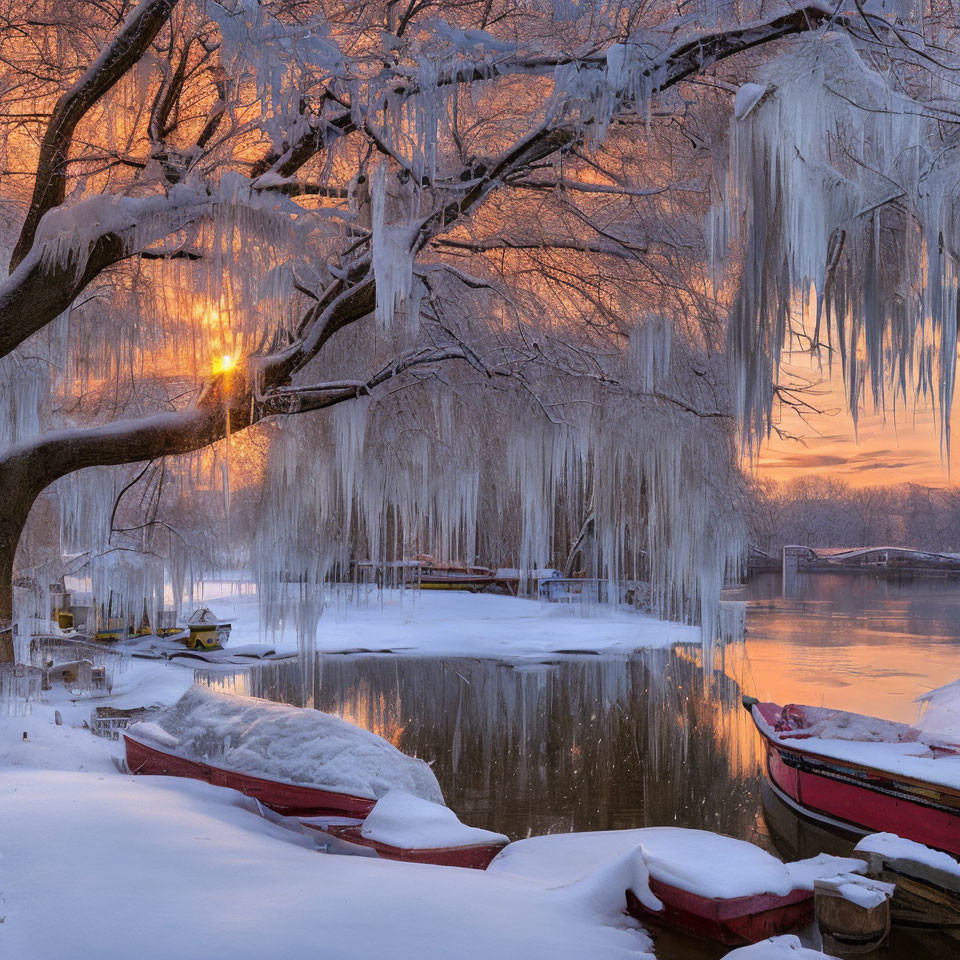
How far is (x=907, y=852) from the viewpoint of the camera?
7.62m

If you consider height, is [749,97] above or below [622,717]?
above

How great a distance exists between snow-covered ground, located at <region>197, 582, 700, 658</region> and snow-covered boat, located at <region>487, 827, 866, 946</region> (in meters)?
18.1

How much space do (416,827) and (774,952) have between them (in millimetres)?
2884

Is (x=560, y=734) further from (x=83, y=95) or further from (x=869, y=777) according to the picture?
(x=83, y=95)

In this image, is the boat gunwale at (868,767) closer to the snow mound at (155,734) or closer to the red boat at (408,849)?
the red boat at (408,849)

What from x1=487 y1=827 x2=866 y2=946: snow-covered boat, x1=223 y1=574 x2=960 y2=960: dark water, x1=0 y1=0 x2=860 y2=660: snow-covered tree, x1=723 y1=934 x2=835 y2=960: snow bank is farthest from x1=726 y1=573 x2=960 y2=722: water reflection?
x1=723 y1=934 x2=835 y2=960: snow bank

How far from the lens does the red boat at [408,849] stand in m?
6.62

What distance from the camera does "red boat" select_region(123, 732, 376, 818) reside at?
7.66 metres

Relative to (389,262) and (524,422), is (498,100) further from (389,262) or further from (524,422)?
(524,422)

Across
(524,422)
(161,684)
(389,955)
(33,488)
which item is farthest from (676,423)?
(161,684)

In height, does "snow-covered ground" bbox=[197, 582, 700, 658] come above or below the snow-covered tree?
below

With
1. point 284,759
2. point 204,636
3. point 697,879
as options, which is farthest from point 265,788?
point 204,636

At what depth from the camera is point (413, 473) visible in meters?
12.7

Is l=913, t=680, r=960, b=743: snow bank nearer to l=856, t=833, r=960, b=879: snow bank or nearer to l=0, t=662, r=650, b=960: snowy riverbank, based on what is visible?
l=856, t=833, r=960, b=879: snow bank
